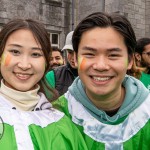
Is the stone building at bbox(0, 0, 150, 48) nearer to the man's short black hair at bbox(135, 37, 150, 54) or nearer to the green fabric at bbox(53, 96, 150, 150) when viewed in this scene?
the man's short black hair at bbox(135, 37, 150, 54)

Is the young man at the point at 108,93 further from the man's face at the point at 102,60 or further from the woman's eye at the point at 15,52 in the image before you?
the woman's eye at the point at 15,52

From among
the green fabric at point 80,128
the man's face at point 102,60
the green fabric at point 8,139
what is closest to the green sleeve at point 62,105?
the green fabric at point 80,128

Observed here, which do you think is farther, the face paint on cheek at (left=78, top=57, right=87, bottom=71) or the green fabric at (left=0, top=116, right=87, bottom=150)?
the face paint on cheek at (left=78, top=57, right=87, bottom=71)

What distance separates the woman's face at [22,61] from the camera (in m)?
2.15

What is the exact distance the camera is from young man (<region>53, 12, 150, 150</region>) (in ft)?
7.20

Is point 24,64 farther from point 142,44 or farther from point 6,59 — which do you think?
point 142,44

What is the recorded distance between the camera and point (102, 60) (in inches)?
84.8

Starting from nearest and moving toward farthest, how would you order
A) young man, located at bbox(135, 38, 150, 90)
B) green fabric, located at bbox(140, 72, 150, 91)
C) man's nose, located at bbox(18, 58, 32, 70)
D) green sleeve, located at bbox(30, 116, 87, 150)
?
green sleeve, located at bbox(30, 116, 87, 150)
man's nose, located at bbox(18, 58, 32, 70)
green fabric, located at bbox(140, 72, 150, 91)
young man, located at bbox(135, 38, 150, 90)

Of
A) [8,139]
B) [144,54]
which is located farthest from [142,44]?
[8,139]

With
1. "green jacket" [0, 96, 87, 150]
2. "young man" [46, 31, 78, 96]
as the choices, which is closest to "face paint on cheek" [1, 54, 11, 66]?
"green jacket" [0, 96, 87, 150]

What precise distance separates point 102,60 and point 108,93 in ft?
0.84

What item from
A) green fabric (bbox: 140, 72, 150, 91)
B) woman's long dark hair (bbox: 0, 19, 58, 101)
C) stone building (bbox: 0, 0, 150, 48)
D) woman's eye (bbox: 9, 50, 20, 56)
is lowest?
green fabric (bbox: 140, 72, 150, 91)

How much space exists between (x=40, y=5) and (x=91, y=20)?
368 inches

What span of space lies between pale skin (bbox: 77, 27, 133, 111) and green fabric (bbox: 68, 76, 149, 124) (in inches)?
4.4
